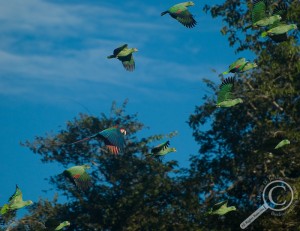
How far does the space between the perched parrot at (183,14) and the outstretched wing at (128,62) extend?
1416 mm

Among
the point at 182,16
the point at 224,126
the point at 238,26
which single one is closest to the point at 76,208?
the point at 224,126

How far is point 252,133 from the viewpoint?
26047 mm

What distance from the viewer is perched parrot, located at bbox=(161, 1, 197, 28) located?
19297mm

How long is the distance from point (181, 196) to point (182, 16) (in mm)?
10433

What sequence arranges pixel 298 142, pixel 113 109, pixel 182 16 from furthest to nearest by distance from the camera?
pixel 113 109, pixel 298 142, pixel 182 16

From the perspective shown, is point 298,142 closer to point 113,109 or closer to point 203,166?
point 203,166

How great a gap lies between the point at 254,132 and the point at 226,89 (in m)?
4.98

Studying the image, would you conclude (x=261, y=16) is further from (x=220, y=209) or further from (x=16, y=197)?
(x=16, y=197)

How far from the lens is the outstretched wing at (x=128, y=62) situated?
19000mm

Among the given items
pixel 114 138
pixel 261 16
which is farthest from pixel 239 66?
pixel 114 138

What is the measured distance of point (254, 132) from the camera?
84.5ft

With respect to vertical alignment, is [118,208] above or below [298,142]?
above

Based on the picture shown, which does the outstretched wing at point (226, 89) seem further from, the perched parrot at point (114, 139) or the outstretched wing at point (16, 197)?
the outstretched wing at point (16, 197)

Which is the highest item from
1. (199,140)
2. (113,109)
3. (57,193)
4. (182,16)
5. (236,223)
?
(113,109)
